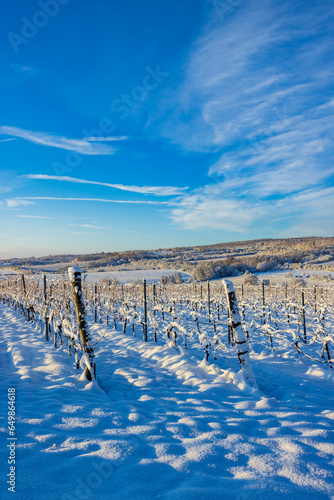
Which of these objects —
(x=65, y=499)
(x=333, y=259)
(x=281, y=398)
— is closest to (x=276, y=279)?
(x=333, y=259)

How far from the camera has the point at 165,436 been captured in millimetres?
2330

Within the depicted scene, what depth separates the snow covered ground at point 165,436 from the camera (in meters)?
1.63

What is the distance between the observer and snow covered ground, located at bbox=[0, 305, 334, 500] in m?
1.63

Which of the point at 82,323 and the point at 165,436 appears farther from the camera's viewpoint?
the point at 82,323

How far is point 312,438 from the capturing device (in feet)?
7.75

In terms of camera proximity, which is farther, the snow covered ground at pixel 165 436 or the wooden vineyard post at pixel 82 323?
the wooden vineyard post at pixel 82 323

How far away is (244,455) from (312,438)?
0.76 meters
